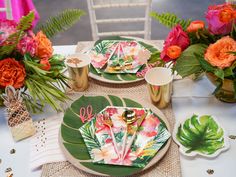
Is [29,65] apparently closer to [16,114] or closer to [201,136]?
[16,114]

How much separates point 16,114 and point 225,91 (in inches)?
24.9

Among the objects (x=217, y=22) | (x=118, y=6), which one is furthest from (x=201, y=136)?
(x=118, y=6)

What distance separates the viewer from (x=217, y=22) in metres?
0.95

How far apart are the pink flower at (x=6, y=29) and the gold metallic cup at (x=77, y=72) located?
0.21 meters

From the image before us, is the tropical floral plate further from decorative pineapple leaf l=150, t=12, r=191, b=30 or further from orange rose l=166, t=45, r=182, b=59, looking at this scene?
decorative pineapple leaf l=150, t=12, r=191, b=30

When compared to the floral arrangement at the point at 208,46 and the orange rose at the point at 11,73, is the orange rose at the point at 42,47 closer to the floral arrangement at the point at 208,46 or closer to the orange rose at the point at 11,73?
the orange rose at the point at 11,73

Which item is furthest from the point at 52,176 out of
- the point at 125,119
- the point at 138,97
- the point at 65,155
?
the point at 138,97

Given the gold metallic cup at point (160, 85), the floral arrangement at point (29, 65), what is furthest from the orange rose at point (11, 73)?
the gold metallic cup at point (160, 85)

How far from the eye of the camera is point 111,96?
1.05 meters

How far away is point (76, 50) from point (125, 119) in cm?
47

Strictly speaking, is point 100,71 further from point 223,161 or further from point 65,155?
point 223,161

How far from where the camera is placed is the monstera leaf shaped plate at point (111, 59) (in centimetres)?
111

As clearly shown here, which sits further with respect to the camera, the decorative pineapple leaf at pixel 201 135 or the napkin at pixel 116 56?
the napkin at pixel 116 56

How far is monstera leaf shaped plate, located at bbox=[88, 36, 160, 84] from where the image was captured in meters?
1.11
